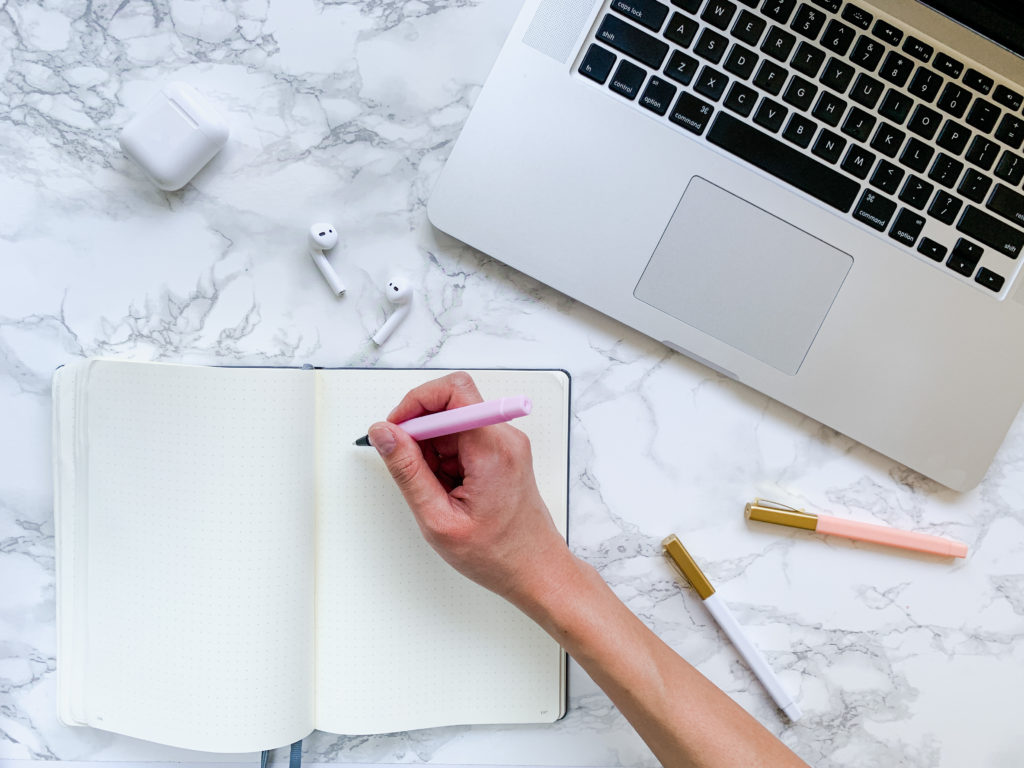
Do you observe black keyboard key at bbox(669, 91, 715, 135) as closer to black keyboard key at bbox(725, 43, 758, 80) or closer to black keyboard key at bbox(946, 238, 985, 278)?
black keyboard key at bbox(725, 43, 758, 80)

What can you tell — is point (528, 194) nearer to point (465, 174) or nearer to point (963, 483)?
point (465, 174)

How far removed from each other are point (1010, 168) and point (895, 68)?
0.12 metres

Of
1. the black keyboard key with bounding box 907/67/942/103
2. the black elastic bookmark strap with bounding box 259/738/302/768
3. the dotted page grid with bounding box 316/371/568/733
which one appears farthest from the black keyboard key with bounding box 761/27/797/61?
the black elastic bookmark strap with bounding box 259/738/302/768

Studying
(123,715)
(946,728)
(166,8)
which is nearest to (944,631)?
(946,728)

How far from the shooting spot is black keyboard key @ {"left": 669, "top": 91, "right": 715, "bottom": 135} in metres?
0.62

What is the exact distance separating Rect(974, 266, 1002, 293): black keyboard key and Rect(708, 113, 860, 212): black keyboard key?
123 millimetres

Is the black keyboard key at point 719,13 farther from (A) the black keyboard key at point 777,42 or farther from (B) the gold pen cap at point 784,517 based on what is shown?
(B) the gold pen cap at point 784,517

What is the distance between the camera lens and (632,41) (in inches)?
24.0

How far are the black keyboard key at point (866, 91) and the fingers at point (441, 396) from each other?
38cm

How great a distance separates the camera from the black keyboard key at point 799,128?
62 centimetres

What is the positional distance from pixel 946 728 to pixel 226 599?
638 mm

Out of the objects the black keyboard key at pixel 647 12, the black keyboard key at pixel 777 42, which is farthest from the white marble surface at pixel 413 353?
the black keyboard key at pixel 777 42

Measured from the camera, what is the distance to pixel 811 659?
2.27 feet

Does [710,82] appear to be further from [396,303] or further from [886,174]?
[396,303]
